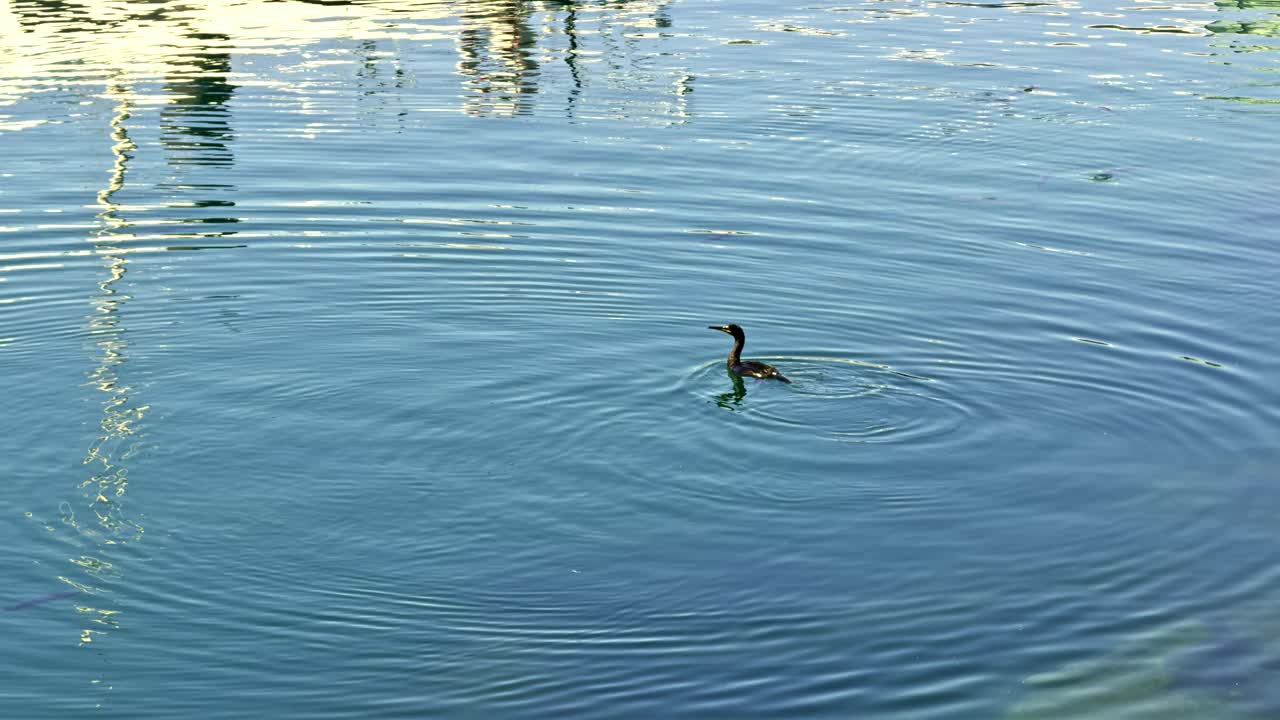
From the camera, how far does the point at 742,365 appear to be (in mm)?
15875

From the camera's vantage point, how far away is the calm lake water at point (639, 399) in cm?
1115

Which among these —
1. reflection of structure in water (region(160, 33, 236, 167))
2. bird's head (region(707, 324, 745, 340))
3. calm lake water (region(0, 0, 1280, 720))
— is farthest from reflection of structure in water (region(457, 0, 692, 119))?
bird's head (region(707, 324, 745, 340))

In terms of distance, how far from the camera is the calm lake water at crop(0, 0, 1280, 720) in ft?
36.6

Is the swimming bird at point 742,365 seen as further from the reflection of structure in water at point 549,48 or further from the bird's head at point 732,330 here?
the reflection of structure in water at point 549,48

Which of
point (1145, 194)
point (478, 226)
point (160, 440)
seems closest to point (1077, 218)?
point (1145, 194)

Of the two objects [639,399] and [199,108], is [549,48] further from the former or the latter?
[639,399]

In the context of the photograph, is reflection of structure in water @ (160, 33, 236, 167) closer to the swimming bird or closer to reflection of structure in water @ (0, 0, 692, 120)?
reflection of structure in water @ (0, 0, 692, 120)

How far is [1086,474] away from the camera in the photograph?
1421 cm

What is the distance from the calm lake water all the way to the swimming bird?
0.92ft

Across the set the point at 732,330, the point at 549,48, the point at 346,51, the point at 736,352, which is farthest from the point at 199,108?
the point at 736,352

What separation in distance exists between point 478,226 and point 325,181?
3.09 m

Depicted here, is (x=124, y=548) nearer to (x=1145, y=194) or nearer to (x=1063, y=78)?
(x=1145, y=194)

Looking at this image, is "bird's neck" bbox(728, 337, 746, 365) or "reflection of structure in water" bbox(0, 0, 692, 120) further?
"reflection of structure in water" bbox(0, 0, 692, 120)

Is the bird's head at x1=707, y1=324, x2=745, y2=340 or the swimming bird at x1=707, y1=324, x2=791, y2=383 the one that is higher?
the bird's head at x1=707, y1=324, x2=745, y2=340
